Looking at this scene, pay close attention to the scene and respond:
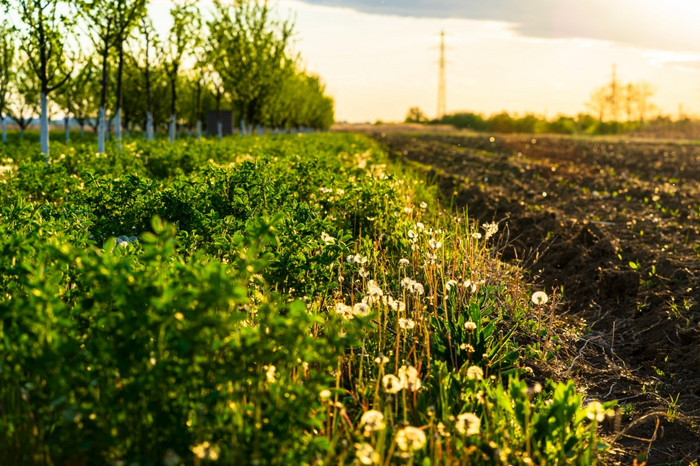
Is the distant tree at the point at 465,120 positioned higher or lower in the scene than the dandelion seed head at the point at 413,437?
higher

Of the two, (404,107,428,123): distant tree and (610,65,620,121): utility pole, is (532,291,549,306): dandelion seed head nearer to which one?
(610,65,620,121): utility pole

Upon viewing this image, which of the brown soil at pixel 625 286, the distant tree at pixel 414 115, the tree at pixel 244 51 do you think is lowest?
the brown soil at pixel 625 286

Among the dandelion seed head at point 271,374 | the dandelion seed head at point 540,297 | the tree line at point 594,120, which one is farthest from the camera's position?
the tree line at point 594,120

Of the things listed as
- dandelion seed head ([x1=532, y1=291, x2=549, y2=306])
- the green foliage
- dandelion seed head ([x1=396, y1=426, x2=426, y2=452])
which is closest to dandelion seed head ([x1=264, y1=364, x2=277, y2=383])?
the green foliage

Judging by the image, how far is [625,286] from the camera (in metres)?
6.42

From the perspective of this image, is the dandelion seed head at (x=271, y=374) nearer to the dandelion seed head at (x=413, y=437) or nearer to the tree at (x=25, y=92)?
the dandelion seed head at (x=413, y=437)

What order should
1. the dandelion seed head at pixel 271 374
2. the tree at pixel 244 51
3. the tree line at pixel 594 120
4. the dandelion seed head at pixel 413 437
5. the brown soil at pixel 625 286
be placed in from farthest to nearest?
the tree line at pixel 594 120
the tree at pixel 244 51
the brown soil at pixel 625 286
the dandelion seed head at pixel 271 374
the dandelion seed head at pixel 413 437

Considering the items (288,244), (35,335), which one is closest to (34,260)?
(35,335)

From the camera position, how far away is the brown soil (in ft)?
13.3

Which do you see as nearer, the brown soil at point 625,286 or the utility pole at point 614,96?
the brown soil at point 625,286

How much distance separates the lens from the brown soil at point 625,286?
13.3 ft

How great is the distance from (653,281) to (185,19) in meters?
19.1

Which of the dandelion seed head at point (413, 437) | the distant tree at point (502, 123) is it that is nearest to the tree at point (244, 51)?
the dandelion seed head at point (413, 437)

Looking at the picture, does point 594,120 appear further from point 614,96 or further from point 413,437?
point 413,437
